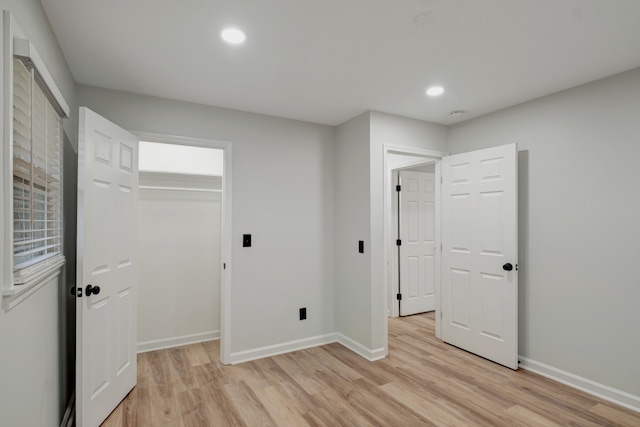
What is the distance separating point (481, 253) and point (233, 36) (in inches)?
114

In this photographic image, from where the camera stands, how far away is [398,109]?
3.29m

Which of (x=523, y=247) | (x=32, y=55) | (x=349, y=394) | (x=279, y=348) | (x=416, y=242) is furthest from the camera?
(x=416, y=242)

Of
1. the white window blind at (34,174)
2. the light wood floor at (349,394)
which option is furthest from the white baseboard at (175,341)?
the white window blind at (34,174)

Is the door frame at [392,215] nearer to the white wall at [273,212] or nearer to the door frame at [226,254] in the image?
the white wall at [273,212]

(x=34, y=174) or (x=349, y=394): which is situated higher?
(x=34, y=174)

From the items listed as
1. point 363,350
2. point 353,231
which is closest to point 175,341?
point 363,350

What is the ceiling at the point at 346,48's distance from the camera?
1729 millimetres

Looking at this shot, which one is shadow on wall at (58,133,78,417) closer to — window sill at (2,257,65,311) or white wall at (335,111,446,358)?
window sill at (2,257,65,311)

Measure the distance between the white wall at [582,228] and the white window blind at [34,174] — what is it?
3.57m

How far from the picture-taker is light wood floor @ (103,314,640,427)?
2.26 metres

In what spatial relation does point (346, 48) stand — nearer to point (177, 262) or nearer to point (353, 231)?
point (353, 231)

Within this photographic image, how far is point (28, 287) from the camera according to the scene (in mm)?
1396

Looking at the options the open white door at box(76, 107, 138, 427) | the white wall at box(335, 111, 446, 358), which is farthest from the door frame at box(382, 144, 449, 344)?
the open white door at box(76, 107, 138, 427)

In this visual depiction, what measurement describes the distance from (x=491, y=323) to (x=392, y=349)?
3.32 ft
